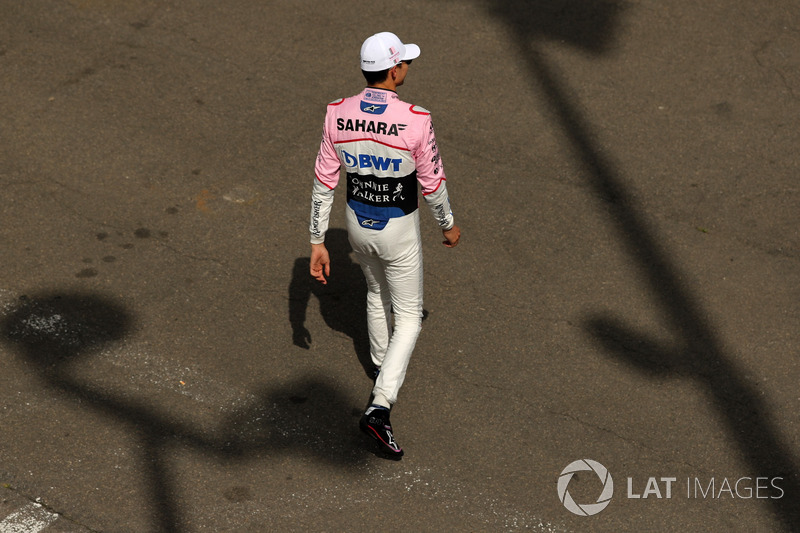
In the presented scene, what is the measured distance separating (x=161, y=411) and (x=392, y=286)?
163cm

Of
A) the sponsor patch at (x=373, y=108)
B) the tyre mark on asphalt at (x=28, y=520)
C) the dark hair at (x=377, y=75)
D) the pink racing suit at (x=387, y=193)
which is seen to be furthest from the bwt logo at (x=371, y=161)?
the tyre mark on asphalt at (x=28, y=520)

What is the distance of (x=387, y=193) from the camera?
489 centimetres

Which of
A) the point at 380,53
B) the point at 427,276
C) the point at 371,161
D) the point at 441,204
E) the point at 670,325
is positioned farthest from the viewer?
the point at 427,276

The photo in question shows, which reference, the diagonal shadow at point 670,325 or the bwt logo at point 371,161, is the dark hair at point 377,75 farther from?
the diagonal shadow at point 670,325

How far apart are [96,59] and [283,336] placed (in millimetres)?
4161

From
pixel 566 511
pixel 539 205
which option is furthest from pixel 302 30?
pixel 566 511

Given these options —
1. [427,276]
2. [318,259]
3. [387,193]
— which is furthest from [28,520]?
[427,276]

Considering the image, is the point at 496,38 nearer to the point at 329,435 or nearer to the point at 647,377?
the point at 647,377

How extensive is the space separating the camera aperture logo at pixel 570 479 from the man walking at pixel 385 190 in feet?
3.13

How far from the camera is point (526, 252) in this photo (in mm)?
6730

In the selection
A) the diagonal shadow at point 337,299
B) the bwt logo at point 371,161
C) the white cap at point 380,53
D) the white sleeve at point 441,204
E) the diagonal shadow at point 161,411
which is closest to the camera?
the white cap at point 380,53

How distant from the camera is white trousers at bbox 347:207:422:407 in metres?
5.02

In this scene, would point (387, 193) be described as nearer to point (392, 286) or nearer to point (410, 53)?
point (392, 286)

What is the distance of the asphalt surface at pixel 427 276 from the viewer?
5062 mm
